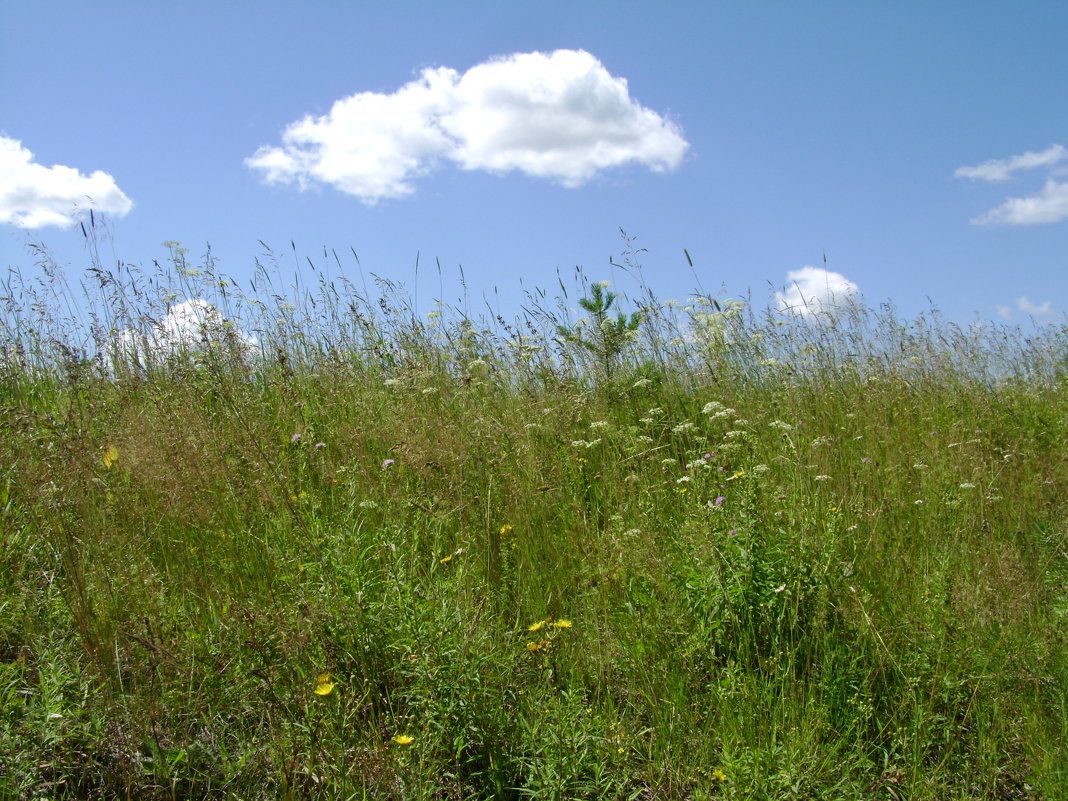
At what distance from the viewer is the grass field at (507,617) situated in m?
1.96

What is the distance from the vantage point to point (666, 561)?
8.87ft

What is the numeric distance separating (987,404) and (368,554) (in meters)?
4.86

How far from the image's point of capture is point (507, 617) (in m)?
2.78

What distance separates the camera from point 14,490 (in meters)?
3.03

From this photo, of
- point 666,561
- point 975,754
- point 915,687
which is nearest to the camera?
point 975,754

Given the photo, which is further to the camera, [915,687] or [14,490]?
[14,490]

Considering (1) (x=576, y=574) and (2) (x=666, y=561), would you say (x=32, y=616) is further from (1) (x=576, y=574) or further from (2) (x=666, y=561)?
(2) (x=666, y=561)

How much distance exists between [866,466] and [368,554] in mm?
2802

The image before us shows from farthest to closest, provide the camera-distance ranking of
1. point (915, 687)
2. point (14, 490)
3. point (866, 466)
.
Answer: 1. point (866, 466)
2. point (14, 490)
3. point (915, 687)

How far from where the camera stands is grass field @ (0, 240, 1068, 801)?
196 centimetres

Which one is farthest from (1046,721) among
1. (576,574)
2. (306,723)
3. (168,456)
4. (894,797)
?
(168,456)

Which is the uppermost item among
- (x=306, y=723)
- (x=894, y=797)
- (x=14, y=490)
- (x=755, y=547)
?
(x=14, y=490)

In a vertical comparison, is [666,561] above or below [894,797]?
above

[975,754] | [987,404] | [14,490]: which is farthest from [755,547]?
[987,404]
